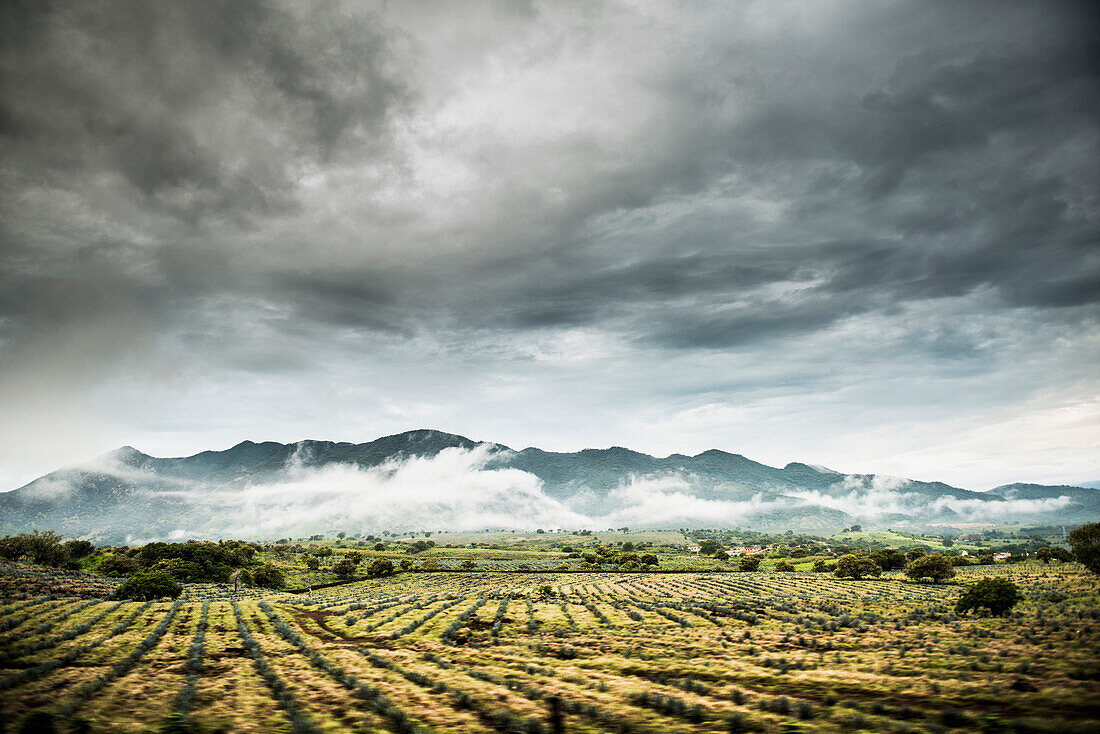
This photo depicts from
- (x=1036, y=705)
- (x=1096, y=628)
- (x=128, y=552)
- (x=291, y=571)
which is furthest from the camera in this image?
(x=291, y=571)

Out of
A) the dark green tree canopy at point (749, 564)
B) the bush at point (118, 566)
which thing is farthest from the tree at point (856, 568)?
the bush at point (118, 566)

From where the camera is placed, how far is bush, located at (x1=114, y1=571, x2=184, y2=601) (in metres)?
62.1

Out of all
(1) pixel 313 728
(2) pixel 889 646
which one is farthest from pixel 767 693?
(1) pixel 313 728

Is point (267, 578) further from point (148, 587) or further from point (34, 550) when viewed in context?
point (34, 550)

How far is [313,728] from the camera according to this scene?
1719cm

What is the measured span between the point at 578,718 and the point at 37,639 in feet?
121

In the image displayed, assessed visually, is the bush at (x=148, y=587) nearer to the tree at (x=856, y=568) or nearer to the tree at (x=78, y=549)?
the tree at (x=78, y=549)

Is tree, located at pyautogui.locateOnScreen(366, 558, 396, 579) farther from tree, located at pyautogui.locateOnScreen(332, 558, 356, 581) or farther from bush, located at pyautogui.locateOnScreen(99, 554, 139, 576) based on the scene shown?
bush, located at pyautogui.locateOnScreen(99, 554, 139, 576)

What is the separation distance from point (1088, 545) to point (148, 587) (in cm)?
13500

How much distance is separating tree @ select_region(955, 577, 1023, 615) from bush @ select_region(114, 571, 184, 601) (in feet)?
316

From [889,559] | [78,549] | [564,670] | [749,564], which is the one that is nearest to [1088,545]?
[889,559]

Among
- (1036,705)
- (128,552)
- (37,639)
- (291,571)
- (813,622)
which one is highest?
(1036,705)

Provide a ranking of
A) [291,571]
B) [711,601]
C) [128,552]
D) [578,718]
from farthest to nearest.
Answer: [291,571], [128,552], [711,601], [578,718]

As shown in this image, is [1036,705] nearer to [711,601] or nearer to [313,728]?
[313,728]
